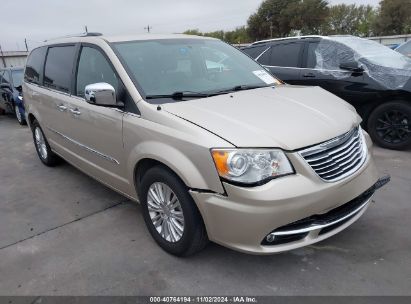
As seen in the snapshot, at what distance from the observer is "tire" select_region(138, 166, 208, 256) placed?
2.69 metres

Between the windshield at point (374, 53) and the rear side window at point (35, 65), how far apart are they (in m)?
4.41

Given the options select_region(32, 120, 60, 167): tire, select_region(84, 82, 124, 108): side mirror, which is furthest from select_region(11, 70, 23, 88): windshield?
select_region(84, 82, 124, 108): side mirror

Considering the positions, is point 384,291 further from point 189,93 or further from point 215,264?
point 189,93

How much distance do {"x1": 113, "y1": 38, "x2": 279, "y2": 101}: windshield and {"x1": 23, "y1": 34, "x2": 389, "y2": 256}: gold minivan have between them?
0.01 meters

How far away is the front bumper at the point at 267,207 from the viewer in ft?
7.82

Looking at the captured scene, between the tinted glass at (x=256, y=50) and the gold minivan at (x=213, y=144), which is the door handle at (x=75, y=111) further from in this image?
the tinted glass at (x=256, y=50)

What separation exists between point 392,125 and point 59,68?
4.57m

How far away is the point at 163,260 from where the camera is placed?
3.05 meters

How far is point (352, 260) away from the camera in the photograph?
9.49 feet

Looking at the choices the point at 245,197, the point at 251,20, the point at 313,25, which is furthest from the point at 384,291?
the point at 251,20

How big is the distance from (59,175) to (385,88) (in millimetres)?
4757

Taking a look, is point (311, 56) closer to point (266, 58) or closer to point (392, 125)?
point (266, 58)

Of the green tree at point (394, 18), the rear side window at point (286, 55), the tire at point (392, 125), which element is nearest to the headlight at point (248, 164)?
the tire at point (392, 125)

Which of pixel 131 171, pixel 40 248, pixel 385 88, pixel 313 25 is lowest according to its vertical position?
pixel 40 248
